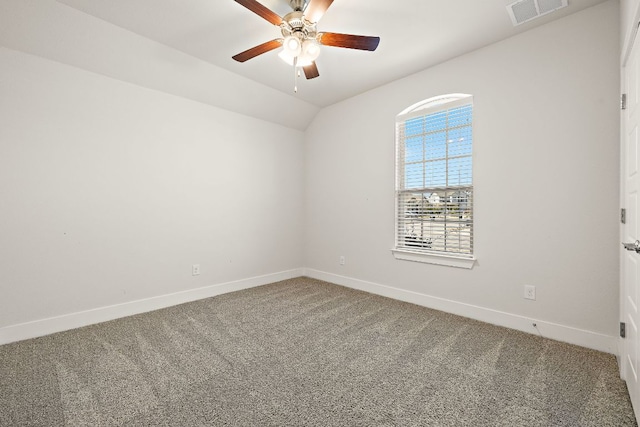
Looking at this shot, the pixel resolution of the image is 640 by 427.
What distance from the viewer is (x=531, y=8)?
2225 mm

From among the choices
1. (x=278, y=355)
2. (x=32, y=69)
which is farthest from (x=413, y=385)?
(x=32, y=69)

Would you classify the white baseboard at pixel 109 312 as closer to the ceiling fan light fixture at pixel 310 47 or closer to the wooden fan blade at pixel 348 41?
the ceiling fan light fixture at pixel 310 47

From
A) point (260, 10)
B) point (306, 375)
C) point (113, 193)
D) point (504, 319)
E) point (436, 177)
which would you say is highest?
point (260, 10)

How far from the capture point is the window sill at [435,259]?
290 cm

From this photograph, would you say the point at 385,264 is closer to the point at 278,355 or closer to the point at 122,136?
the point at 278,355

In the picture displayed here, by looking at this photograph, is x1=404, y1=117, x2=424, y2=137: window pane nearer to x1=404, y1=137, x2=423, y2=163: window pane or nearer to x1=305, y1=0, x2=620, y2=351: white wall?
x1=404, y1=137, x2=423, y2=163: window pane

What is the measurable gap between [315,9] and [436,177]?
83.4 inches

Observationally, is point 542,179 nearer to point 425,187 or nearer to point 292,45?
point 425,187

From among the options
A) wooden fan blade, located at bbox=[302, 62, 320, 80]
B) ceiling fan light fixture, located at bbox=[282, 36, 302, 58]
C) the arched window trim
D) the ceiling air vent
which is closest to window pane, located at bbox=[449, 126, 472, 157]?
the arched window trim

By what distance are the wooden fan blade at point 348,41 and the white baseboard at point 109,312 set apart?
3071 millimetres

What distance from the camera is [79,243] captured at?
2.70 meters

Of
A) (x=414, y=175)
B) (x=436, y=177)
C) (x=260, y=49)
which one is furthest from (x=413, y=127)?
(x=260, y=49)

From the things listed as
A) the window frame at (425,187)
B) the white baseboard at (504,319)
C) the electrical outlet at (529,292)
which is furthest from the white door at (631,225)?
the window frame at (425,187)

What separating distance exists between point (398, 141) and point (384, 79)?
2.53 ft
